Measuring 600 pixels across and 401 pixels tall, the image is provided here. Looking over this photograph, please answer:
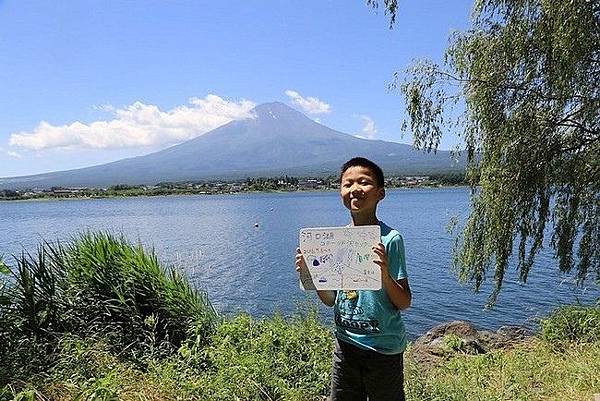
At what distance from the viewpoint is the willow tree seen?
6.77 metres

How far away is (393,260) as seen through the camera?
95.6 inches

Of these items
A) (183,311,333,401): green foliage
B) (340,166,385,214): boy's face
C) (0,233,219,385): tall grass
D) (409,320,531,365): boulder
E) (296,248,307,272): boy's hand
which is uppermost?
(340,166,385,214): boy's face

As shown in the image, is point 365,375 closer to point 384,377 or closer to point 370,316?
point 384,377

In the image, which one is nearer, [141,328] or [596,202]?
[141,328]

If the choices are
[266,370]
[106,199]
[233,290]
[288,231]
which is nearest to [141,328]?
[266,370]

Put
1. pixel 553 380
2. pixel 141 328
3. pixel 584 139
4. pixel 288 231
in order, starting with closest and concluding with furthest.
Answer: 1. pixel 553 380
2. pixel 141 328
3. pixel 584 139
4. pixel 288 231

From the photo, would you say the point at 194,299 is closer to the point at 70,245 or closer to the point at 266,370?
the point at 70,245

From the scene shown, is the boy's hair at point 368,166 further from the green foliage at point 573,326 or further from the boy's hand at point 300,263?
the green foliage at point 573,326

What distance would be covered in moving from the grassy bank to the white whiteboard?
1.33 metres

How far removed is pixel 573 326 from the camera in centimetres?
691

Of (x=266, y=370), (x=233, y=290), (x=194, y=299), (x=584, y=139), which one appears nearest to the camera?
(x=266, y=370)

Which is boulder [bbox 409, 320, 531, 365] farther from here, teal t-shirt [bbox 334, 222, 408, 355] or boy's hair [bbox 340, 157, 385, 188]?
boy's hair [bbox 340, 157, 385, 188]

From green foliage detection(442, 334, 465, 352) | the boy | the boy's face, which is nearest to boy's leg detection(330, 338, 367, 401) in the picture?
the boy

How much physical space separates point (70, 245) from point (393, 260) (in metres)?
4.71
